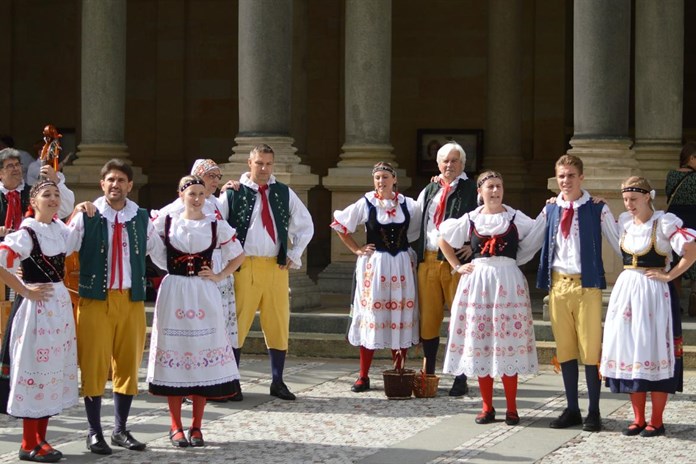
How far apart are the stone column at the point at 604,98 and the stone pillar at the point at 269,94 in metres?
2.80

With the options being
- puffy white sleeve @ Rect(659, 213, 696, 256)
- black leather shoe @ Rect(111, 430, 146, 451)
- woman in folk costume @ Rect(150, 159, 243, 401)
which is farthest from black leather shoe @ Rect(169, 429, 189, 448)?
puffy white sleeve @ Rect(659, 213, 696, 256)

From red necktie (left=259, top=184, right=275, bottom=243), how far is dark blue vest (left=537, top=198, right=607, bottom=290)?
232 centimetres

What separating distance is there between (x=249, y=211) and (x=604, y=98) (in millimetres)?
4004

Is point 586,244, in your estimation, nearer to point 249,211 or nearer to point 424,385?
point 424,385

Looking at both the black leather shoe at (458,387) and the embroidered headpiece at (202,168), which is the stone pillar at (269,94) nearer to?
the black leather shoe at (458,387)

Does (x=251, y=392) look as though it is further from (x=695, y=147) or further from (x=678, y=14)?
(x=678, y=14)

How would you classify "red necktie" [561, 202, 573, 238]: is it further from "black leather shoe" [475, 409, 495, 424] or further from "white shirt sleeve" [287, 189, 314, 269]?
"white shirt sleeve" [287, 189, 314, 269]

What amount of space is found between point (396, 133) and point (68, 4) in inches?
221

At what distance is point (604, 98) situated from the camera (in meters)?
13.4

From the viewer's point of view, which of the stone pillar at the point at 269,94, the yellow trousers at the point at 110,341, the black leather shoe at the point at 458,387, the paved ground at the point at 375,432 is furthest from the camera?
the stone pillar at the point at 269,94

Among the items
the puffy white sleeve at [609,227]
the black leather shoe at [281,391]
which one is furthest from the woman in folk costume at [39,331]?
the puffy white sleeve at [609,227]

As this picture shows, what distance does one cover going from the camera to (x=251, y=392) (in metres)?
11.3

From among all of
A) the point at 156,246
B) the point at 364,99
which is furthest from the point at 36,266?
the point at 364,99

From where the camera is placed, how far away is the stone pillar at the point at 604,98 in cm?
1333
